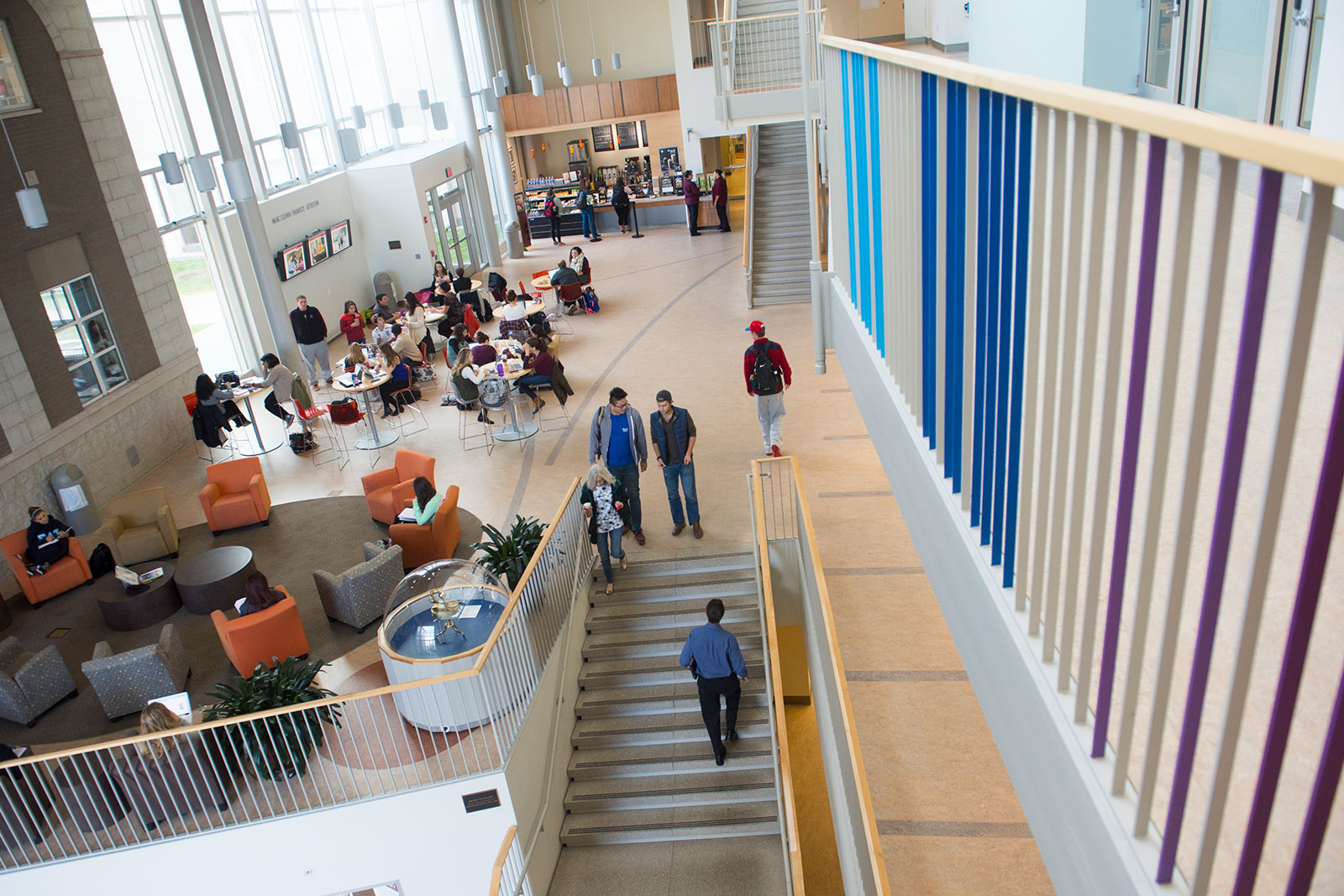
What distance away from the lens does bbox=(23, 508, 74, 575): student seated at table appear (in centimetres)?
953

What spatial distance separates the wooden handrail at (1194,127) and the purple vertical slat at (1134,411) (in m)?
0.05

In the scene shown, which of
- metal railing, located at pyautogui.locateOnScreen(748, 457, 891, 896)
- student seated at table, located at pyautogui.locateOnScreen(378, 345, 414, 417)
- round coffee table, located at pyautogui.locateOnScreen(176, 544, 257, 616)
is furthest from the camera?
student seated at table, located at pyautogui.locateOnScreen(378, 345, 414, 417)

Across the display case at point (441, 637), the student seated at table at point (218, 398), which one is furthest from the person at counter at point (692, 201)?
the display case at point (441, 637)

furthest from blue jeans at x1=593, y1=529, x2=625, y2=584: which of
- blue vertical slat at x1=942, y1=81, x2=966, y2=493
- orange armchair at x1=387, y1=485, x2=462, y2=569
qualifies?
blue vertical slat at x1=942, y1=81, x2=966, y2=493

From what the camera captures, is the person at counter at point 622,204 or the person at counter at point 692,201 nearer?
the person at counter at point 692,201

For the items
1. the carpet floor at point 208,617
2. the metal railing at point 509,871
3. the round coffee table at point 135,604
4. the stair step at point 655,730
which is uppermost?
the round coffee table at point 135,604

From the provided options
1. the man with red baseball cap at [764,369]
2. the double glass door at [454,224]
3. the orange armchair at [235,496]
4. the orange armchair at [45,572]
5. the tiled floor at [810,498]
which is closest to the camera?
the tiled floor at [810,498]

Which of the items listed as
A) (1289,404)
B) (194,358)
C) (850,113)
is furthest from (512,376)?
(1289,404)

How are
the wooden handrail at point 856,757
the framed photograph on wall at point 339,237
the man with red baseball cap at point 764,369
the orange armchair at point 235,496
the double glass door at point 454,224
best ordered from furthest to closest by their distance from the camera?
the double glass door at point 454,224 < the framed photograph on wall at point 339,237 < the orange armchair at point 235,496 < the man with red baseball cap at point 764,369 < the wooden handrail at point 856,757

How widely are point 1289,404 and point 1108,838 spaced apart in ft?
2.77

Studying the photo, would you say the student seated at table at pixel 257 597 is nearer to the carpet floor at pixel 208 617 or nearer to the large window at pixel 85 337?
the carpet floor at pixel 208 617

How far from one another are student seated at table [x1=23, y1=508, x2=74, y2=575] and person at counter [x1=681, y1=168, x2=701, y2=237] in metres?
16.4

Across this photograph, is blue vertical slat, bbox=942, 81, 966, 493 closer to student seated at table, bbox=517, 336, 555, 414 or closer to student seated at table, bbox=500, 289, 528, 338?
student seated at table, bbox=517, 336, 555, 414

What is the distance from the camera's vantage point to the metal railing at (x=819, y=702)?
4.61 meters
